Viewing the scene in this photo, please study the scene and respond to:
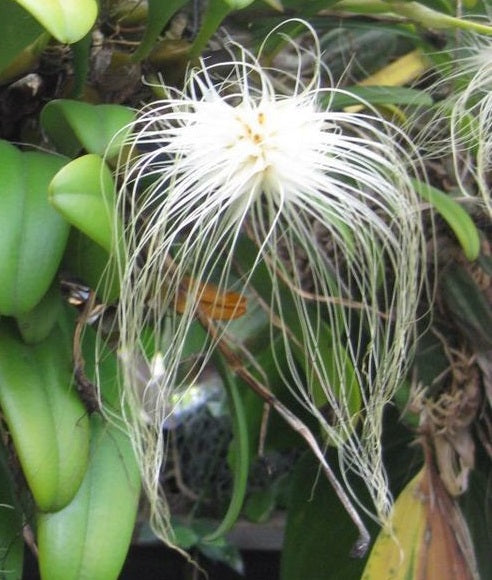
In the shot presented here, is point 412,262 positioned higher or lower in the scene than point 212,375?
higher

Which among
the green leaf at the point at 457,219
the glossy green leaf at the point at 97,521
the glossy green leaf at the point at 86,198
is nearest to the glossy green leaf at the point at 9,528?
the glossy green leaf at the point at 97,521

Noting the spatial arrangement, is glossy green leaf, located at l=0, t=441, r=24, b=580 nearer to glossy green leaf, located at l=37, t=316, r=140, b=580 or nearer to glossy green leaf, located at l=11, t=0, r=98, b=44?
glossy green leaf, located at l=37, t=316, r=140, b=580

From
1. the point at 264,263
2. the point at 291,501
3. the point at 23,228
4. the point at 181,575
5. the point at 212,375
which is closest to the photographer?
the point at 23,228

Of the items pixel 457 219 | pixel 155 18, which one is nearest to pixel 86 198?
pixel 155 18

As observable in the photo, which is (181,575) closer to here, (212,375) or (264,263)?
(212,375)

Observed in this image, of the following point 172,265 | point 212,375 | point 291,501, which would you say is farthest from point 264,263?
point 212,375

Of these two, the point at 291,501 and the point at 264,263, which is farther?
the point at 291,501

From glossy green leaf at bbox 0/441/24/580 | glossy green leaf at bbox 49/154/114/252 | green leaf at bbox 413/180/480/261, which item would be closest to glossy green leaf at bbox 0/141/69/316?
glossy green leaf at bbox 49/154/114/252

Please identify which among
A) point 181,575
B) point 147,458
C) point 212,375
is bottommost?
point 181,575
